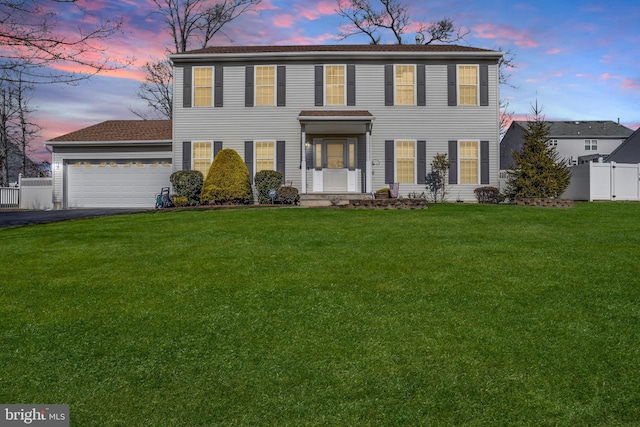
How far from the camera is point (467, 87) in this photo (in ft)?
61.9

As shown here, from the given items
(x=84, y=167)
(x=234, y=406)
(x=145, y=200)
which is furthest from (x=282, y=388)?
(x=84, y=167)

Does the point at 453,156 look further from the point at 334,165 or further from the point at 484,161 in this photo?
the point at 334,165

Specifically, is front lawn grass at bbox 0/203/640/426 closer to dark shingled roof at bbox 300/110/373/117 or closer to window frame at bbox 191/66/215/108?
dark shingled roof at bbox 300/110/373/117

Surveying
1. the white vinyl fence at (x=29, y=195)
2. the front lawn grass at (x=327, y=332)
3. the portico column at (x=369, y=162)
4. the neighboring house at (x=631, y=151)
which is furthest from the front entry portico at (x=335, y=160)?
the neighboring house at (x=631, y=151)

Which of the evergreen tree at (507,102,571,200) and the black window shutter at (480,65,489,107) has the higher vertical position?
the black window shutter at (480,65,489,107)

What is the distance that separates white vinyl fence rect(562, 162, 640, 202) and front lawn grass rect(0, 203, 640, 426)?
39.9ft

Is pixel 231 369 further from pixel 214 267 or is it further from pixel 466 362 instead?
pixel 214 267

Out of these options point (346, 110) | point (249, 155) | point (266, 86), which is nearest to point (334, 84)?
point (346, 110)

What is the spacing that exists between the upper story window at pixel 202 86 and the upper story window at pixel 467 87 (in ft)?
31.8

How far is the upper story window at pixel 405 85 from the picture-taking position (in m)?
18.9

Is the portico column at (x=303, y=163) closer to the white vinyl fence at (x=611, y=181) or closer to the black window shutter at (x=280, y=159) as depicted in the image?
the black window shutter at (x=280, y=159)

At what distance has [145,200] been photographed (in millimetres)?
20938

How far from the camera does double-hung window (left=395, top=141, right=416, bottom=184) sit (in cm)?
1883

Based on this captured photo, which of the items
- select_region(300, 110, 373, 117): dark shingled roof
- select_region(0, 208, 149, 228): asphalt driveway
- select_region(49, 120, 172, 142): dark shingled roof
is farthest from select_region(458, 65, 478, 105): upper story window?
select_region(0, 208, 149, 228): asphalt driveway
